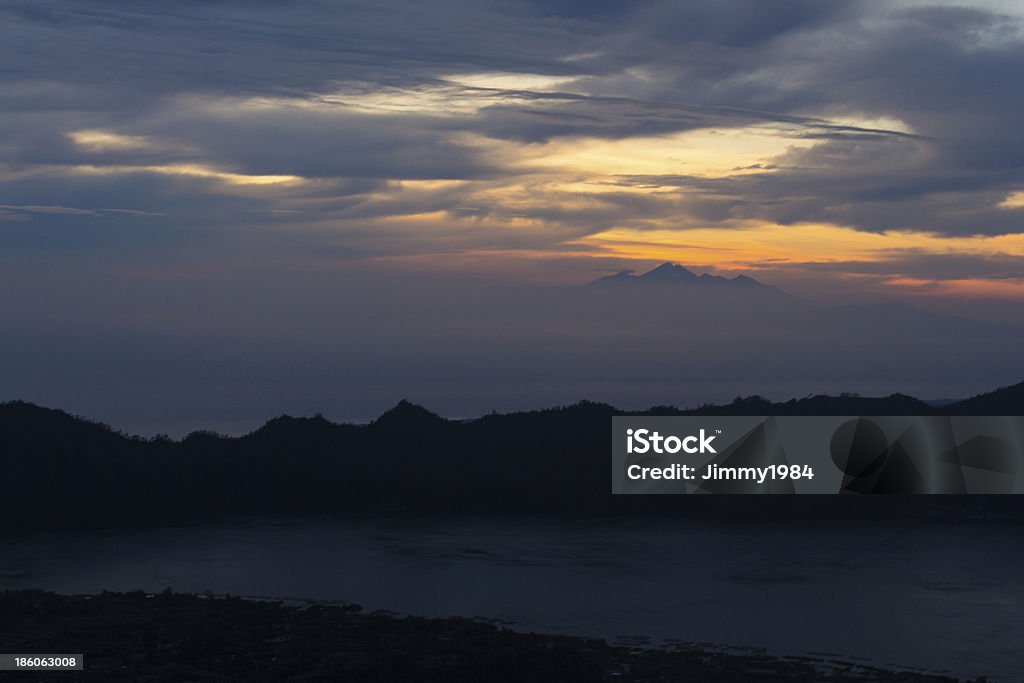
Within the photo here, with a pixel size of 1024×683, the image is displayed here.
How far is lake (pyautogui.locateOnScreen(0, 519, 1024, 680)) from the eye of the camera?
32906 millimetres

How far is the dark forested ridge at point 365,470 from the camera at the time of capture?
55.4 metres

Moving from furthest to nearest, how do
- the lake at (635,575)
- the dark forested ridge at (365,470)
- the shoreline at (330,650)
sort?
the dark forested ridge at (365,470), the lake at (635,575), the shoreline at (330,650)

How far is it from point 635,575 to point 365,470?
24.1 meters

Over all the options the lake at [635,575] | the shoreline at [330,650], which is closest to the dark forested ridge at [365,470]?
the lake at [635,575]

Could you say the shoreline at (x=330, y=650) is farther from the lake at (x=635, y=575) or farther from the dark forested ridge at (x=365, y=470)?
the dark forested ridge at (x=365, y=470)

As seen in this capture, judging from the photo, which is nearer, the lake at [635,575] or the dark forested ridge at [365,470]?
the lake at [635,575]

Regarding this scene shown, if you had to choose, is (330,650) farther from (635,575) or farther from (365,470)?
(365,470)

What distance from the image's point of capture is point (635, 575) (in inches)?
1634

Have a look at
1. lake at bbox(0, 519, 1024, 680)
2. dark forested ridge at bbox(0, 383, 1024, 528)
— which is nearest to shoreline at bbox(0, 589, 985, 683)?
lake at bbox(0, 519, 1024, 680)

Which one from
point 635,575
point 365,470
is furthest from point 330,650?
point 365,470

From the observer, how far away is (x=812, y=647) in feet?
101

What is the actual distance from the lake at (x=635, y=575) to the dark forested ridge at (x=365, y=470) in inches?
132

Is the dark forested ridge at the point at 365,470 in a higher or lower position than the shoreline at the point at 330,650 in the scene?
higher

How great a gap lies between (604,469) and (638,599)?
21.5m
